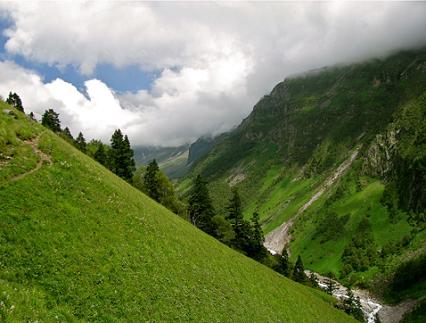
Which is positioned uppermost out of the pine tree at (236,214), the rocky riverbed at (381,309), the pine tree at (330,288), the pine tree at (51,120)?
the pine tree at (51,120)

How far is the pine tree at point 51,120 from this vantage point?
112 meters

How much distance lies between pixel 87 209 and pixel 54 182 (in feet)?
11.9

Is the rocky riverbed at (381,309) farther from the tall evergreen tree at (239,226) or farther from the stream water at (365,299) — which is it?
the tall evergreen tree at (239,226)

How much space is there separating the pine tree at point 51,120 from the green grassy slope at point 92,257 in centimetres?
7939

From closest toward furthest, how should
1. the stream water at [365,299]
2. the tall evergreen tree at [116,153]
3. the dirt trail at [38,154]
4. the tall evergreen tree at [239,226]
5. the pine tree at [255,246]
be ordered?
the dirt trail at [38,154]
the tall evergreen tree at [116,153]
the tall evergreen tree at [239,226]
the pine tree at [255,246]
the stream water at [365,299]

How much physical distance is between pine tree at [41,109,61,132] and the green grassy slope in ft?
260

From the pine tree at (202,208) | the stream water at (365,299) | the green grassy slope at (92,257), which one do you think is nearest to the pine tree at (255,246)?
the pine tree at (202,208)

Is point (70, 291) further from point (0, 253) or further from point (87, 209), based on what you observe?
point (87, 209)

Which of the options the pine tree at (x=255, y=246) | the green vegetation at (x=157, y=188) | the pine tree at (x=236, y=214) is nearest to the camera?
the pine tree at (x=236, y=214)

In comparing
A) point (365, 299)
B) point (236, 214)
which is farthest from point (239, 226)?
point (365, 299)

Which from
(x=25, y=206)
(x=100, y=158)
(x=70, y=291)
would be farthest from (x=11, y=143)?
(x=100, y=158)

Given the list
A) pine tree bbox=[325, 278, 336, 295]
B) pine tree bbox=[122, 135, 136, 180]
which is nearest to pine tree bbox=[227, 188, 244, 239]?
pine tree bbox=[122, 135, 136, 180]

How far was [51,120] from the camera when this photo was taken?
386 feet

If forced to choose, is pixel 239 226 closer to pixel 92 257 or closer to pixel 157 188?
pixel 157 188
